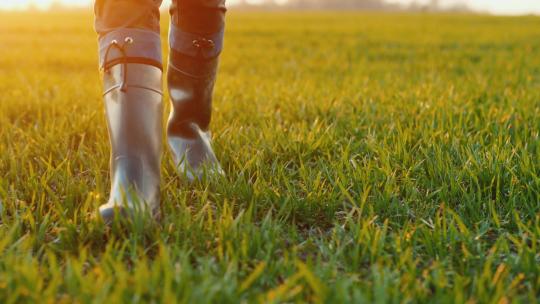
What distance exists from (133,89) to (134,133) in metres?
0.16

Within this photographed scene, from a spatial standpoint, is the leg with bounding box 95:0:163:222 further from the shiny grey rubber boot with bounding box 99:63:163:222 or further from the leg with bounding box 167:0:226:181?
the leg with bounding box 167:0:226:181

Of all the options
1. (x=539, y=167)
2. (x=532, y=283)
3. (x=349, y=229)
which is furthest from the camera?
(x=539, y=167)

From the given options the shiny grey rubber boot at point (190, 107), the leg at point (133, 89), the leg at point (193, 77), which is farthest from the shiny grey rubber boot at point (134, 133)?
the shiny grey rubber boot at point (190, 107)

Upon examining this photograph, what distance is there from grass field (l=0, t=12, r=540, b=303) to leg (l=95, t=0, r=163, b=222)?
119mm

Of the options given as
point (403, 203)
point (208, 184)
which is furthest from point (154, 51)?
point (403, 203)

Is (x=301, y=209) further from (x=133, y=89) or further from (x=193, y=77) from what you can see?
(x=193, y=77)

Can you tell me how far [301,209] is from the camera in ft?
7.28

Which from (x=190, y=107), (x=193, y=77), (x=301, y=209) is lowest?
(x=301, y=209)

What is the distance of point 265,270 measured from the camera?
1717 mm

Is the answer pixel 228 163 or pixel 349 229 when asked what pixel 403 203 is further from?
pixel 228 163

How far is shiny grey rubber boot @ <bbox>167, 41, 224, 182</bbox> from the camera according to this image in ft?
8.89

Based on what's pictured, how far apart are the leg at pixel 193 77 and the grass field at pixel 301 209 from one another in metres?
0.10

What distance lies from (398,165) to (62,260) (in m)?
1.32

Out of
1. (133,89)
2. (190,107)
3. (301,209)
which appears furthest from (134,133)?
(190,107)
